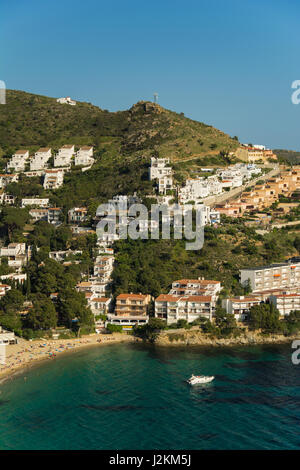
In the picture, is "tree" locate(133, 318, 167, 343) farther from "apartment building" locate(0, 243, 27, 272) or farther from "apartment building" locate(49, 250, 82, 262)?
"apartment building" locate(0, 243, 27, 272)

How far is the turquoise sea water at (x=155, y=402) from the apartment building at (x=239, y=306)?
290 cm

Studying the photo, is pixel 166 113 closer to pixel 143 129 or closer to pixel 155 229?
pixel 143 129

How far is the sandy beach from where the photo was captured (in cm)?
2361

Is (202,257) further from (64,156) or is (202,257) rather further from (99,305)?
(64,156)

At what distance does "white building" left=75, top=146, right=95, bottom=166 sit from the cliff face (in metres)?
29.5

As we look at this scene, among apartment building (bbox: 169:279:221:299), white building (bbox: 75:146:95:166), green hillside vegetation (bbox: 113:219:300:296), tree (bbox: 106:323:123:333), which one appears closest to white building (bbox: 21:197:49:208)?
white building (bbox: 75:146:95:166)

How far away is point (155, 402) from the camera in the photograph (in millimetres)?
19484

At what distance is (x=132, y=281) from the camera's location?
30.4 m

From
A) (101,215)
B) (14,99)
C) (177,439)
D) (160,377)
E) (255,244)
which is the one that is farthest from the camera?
(14,99)

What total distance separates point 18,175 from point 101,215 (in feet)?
46.1

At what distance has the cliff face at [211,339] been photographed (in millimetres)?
26016

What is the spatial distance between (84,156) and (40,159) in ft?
13.7

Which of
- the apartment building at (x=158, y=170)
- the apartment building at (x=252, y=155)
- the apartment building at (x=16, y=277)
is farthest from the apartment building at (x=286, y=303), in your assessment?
the apartment building at (x=252, y=155)
